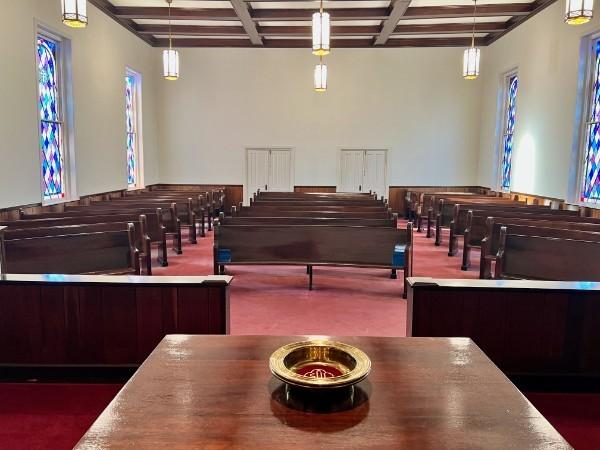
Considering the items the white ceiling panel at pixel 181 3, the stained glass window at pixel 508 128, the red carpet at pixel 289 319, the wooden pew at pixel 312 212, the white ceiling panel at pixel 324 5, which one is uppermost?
the white ceiling panel at pixel 324 5

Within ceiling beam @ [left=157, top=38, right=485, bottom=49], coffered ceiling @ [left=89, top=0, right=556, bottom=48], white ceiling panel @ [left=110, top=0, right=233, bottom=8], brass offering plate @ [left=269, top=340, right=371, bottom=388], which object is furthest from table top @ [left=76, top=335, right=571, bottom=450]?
ceiling beam @ [left=157, top=38, right=485, bottom=49]

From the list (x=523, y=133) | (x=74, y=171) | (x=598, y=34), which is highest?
(x=598, y=34)

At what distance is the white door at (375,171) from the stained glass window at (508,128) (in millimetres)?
2492

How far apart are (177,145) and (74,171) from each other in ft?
12.9

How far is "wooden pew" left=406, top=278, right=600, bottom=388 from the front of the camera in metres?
2.25

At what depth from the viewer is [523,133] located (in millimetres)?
7980

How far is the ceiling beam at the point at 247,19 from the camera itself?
24.1ft

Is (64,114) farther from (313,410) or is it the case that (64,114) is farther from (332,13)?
(313,410)

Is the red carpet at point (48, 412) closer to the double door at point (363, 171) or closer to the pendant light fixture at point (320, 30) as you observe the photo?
the pendant light fixture at point (320, 30)

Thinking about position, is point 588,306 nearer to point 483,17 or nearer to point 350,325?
point 350,325

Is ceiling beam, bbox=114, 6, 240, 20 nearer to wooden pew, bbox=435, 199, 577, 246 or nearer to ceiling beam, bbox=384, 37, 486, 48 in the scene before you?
ceiling beam, bbox=384, 37, 486, 48

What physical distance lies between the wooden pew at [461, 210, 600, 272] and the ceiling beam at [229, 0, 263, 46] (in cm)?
491

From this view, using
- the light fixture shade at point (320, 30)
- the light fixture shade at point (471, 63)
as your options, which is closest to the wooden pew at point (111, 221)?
the light fixture shade at point (320, 30)

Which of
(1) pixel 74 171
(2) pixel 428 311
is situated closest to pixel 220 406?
(2) pixel 428 311
